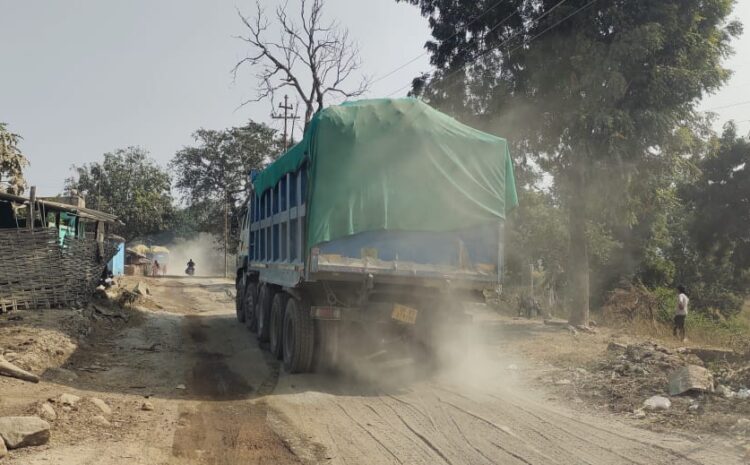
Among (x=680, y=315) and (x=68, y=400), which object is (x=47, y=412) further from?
(x=680, y=315)

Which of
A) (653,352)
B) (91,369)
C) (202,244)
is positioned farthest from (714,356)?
(202,244)

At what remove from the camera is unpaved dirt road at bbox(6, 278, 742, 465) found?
16.7 feet

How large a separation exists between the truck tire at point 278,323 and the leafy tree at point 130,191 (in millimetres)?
37168

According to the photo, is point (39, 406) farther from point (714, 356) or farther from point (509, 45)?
point (509, 45)

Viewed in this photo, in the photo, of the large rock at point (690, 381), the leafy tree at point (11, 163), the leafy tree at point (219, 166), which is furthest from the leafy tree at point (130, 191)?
the large rock at point (690, 381)

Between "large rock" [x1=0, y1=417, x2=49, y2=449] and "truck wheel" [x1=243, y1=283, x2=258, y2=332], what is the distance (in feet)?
26.0

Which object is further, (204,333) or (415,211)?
(204,333)

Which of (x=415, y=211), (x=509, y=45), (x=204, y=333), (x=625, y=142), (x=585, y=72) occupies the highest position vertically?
(x=509, y=45)

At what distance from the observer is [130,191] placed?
153 feet

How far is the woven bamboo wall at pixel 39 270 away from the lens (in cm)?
1117

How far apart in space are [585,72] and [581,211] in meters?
3.57

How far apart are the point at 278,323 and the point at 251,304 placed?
4130mm

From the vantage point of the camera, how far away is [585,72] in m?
14.6

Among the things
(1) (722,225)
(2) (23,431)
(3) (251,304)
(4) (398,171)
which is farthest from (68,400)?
(1) (722,225)
